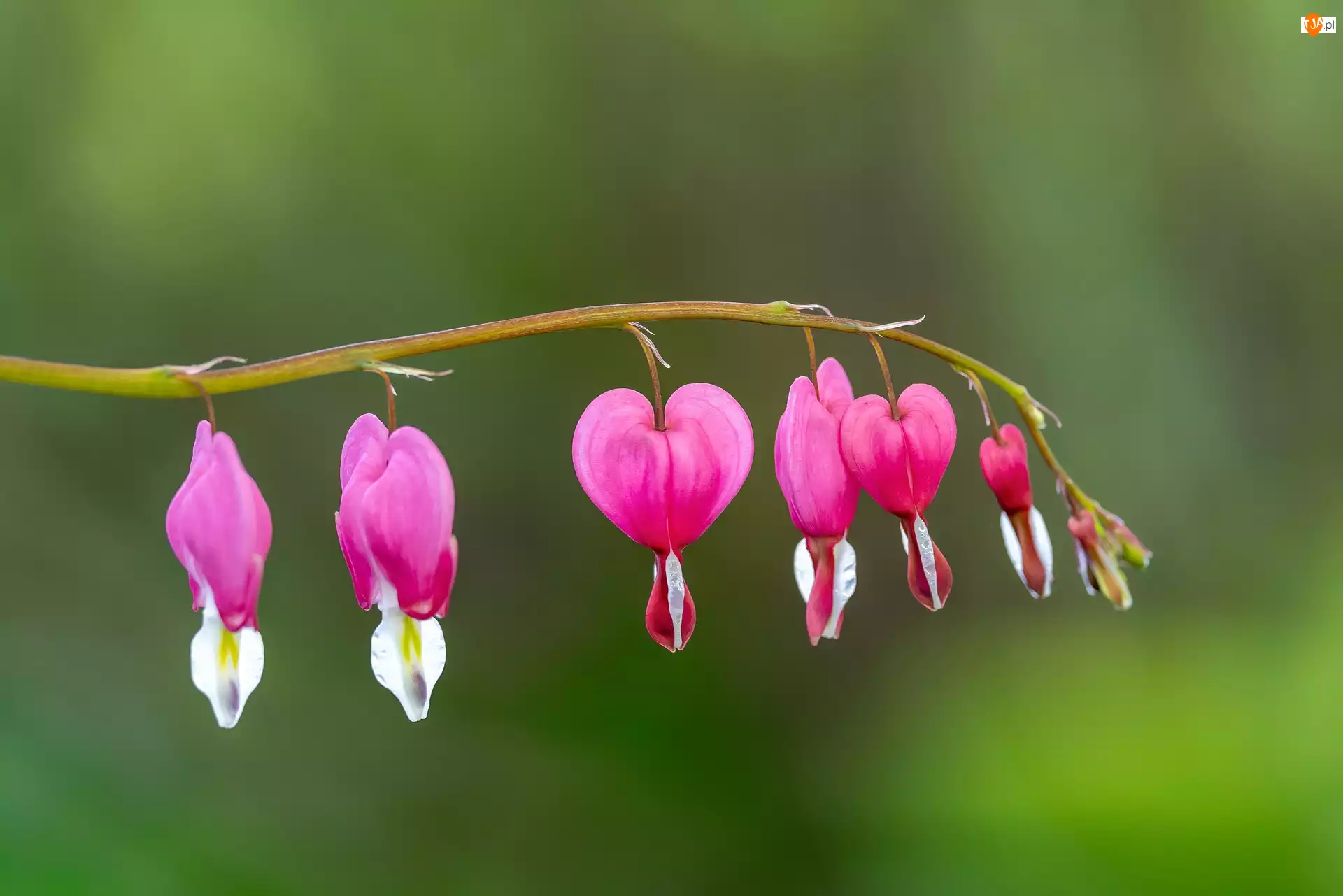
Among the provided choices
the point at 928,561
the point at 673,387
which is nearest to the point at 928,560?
the point at 928,561

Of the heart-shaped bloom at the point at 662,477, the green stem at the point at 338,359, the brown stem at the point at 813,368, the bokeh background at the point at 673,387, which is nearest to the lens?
the green stem at the point at 338,359

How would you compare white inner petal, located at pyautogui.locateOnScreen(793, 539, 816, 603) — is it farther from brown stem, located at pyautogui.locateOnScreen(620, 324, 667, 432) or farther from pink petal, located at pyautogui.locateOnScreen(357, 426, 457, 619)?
pink petal, located at pyautogui.locateOnScreen(357, 426, 457, 619)

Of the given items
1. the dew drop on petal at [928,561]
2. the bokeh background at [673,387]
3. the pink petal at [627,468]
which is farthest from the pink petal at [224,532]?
the bokeh background at [673,387]

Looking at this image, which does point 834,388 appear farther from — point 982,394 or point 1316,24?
point 1316,24

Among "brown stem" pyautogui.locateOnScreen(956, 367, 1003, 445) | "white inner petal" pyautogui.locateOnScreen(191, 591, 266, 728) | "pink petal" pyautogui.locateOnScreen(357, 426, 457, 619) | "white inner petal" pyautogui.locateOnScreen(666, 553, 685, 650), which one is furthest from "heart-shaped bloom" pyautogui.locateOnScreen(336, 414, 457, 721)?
"brown stem" pyautogui.locateOnScreen(956, 367, 1003, 445)

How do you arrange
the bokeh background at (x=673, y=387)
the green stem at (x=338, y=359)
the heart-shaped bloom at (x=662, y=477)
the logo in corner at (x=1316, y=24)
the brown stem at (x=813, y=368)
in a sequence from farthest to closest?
the logo in corner at (x=1316, y=24), the bokeh background at (x=673, y=387), the brown stem at (x=813, y=368), the heart-shaped bloom at (x=662, y=477), the green stem at (x=338, y=359)

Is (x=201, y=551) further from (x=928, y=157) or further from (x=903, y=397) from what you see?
(x=928, y=157)

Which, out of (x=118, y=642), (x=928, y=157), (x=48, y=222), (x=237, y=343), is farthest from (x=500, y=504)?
(x=928, y=157)

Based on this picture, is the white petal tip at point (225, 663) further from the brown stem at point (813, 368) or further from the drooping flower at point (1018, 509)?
the drooping flower at point (1018, 509)
